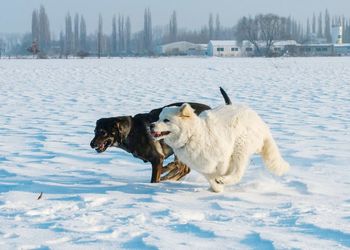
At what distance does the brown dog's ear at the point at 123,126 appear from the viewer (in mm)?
5531

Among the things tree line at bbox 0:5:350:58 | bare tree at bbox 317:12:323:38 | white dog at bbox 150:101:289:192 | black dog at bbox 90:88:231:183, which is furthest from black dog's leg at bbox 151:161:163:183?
bare tree at bbox 317:12:323:38

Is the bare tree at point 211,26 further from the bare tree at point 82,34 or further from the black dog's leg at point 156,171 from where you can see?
the black dog's leg at point 156,171

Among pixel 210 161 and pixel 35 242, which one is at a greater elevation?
pixel 210 161

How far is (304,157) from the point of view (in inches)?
262

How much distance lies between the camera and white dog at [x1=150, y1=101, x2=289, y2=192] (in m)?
4.78

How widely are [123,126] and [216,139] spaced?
109 centimetres

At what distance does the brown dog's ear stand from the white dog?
81cm

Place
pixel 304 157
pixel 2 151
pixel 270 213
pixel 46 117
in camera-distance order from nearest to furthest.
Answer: pixel 270 213, pixel 304 157, pixel 2 151, pixel 46 117

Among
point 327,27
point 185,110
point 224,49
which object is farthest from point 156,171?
point 327,27

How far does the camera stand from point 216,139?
4.94 metres

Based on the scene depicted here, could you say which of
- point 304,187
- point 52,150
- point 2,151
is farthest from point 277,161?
point 2,151

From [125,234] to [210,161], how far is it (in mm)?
1404

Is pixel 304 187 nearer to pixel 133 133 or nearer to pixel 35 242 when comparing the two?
pixel 133 133

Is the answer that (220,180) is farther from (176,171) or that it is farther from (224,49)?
(224,49)
